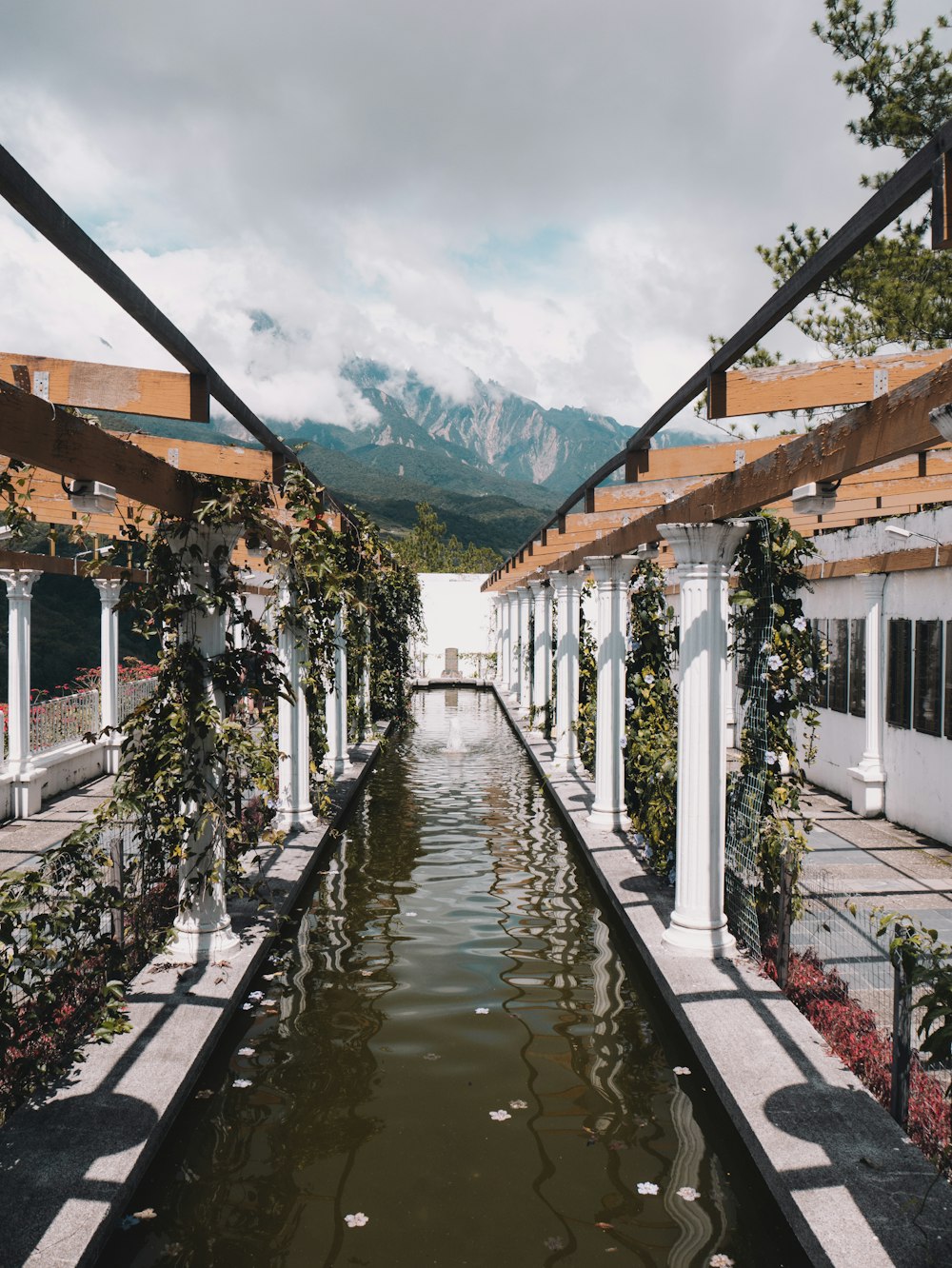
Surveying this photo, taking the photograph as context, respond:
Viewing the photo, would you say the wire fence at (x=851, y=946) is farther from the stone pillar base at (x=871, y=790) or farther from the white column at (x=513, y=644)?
the white column at (x=513, y=644)

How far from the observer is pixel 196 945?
578cm

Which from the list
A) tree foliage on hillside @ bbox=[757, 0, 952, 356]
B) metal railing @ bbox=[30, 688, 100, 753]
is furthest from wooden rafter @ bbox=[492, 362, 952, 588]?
metal railing @ bbox=[30, 688, 100, 753]

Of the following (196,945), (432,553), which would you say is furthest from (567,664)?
(432,553)

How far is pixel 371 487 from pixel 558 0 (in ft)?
469

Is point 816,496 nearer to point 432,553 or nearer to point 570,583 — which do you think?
point 570,583

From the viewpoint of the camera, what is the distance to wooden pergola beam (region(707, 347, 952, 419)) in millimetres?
4031

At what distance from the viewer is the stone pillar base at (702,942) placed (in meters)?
5.79

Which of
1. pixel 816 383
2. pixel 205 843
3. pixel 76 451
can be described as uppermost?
pixel 816 383

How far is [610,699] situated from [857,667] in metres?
3.91

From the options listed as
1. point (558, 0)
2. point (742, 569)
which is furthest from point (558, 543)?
point (558, 0)

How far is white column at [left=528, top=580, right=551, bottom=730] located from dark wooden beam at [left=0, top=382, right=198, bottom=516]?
10.2m

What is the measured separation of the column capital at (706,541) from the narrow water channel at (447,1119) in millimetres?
2659

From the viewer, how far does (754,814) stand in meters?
5.91

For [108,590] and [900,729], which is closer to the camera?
[900,729]
